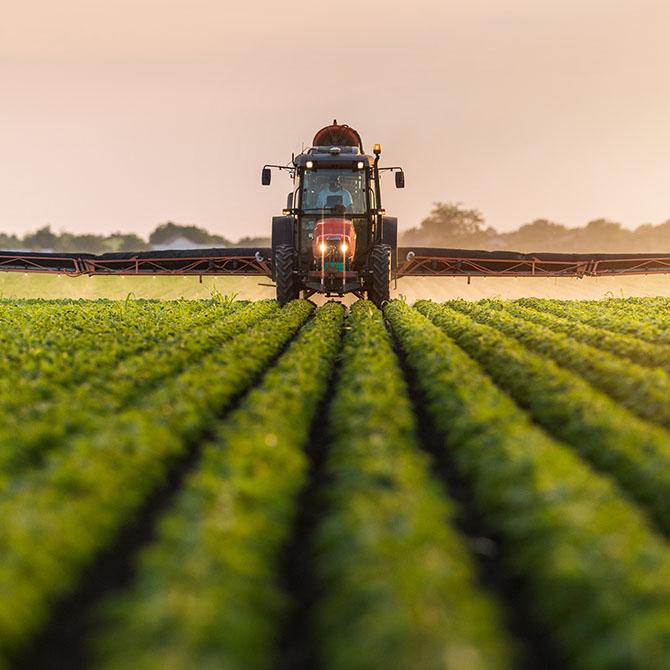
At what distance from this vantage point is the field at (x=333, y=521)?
3576mm

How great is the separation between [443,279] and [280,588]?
24.6 m

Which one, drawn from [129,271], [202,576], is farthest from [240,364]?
[129,271]

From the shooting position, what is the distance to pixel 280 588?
4.54 metres

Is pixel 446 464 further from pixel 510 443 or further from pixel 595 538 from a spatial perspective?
pixel 595 538

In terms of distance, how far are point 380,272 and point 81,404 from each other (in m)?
13.7

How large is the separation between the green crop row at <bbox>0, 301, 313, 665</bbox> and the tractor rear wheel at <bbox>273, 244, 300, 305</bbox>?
12.6m

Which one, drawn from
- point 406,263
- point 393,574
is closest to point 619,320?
point 406,263

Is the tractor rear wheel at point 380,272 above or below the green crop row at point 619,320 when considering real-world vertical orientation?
above

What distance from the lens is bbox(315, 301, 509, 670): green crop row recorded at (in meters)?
3.32

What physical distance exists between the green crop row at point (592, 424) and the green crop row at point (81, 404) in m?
4.22

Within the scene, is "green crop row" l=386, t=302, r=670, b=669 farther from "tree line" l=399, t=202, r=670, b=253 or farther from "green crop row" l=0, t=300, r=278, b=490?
"tree line" l=399, t=202, r=670, b=253

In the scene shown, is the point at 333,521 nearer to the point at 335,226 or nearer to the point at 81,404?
the point at 81,404

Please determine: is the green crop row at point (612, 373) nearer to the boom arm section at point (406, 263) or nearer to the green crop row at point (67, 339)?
the green crop row at point (67, 339)

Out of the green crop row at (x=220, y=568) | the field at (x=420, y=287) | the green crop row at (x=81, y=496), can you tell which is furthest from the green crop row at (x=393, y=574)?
the field at (x=420, y=287)
